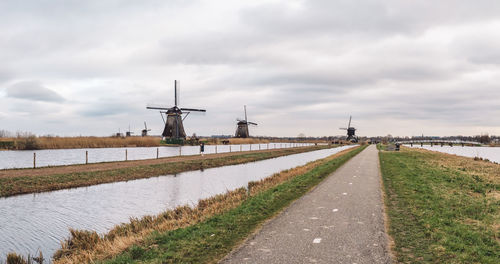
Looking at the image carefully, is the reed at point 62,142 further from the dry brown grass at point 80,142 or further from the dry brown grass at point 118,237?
the dry brown grass at point 118,237

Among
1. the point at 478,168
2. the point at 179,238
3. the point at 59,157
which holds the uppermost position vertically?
the point at 59,157

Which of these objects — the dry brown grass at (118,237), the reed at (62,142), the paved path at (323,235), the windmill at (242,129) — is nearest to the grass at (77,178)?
the dry brown grass at (118,237)

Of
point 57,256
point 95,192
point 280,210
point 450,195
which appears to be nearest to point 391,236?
point 280,210

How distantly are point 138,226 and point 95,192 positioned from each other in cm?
934

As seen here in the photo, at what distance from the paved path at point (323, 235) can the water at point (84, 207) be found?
6.46 meters

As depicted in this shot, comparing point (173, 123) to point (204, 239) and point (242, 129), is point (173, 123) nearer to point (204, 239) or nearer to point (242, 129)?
point (242, 129)

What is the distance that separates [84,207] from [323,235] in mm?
12017

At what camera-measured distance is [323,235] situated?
306 inches

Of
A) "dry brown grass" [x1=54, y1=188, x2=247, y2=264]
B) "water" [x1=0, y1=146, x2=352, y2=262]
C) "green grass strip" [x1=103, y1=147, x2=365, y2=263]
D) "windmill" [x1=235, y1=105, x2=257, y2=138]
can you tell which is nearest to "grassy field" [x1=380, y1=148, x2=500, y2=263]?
"green grass strip" [x1=103, y1=147, x2=365, y2=263]

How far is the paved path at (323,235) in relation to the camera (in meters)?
6.34

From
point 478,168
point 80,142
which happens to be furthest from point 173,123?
point 478,168

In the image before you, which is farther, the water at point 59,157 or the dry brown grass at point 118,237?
the water at point 59,157

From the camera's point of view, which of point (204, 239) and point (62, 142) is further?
point (62, 142)

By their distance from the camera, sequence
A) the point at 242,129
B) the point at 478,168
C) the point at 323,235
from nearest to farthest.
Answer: the point at 323,235 → the point at 478,168 → the point at 242,129
